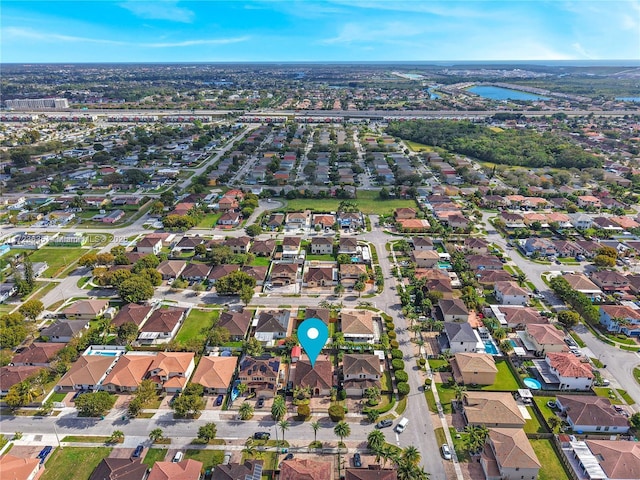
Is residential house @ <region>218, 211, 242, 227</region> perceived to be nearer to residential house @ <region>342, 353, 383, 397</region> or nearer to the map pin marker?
residential house @ <region>342, 353, 383, 397</region>

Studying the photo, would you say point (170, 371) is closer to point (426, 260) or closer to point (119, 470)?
point (119, 470)

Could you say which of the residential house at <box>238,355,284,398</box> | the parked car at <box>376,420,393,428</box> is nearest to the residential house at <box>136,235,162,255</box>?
the residential house at <box>238,355,284,398</box>

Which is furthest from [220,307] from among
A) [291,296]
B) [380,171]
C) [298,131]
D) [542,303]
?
[298,131]

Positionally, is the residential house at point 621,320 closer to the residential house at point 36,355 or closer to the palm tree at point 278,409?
the palm tree at point 278,409

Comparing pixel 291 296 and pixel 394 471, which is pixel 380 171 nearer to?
pixel 291 296

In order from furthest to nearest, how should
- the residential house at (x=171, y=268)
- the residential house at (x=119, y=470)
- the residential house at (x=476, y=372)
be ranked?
the residential house at (x=171, y=268) → the residential house at (x=476, y=372) → the residential house at (x=119, y=470)

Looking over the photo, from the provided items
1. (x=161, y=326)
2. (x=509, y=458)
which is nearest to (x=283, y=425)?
(x=509, y=458)

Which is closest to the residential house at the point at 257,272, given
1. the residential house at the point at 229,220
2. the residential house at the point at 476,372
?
the residential house at the point at 229,220
